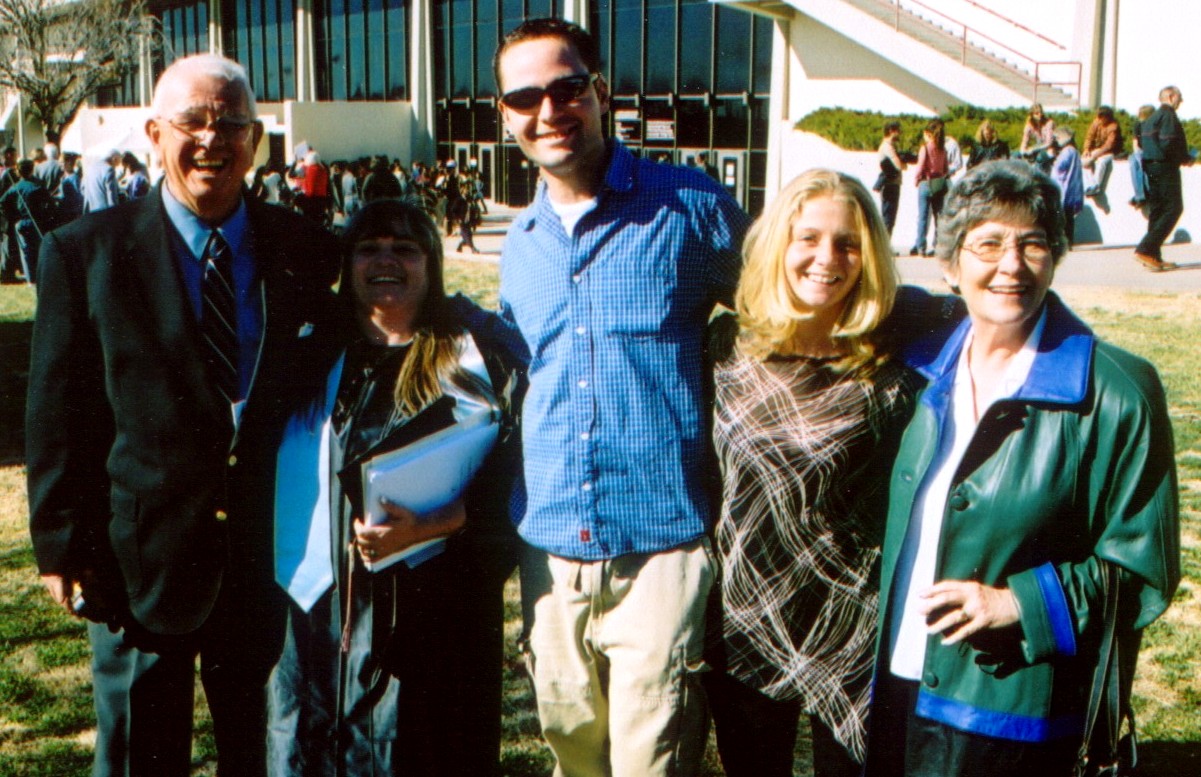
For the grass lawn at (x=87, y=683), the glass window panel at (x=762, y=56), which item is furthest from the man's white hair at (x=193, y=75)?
the glass window panel at (x=762, y=56)

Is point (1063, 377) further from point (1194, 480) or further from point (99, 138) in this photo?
point (99, 138)

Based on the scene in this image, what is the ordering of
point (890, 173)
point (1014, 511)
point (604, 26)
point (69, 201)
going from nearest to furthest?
Result: 1. point (1014, 511)
2. point (69, 201)
3. point (890, 173)
4. point (604, 26)

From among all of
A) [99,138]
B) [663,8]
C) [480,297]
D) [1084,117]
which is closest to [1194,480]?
[480,297]

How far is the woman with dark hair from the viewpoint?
2.73 m

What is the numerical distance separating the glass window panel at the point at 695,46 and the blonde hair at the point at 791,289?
26969 mm

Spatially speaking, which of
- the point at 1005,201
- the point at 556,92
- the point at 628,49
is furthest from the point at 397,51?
the point at 1005,201

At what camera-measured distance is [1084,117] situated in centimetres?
1870

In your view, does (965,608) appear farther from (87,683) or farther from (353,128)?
(353,128)

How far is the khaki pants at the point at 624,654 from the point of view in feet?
9.05

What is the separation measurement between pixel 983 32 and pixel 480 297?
1524 centimetres

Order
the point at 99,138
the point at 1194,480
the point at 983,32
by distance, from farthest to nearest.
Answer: the point at 99,138 → the point at 983,32 → the point at 1194,480

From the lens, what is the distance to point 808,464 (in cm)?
259

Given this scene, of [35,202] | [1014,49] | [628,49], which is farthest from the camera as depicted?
[628,49]

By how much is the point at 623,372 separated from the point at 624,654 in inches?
28.4
